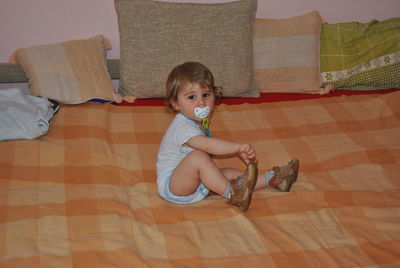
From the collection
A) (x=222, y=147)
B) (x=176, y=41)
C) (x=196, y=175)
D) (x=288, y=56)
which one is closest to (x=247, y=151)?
(x=222, y=147)

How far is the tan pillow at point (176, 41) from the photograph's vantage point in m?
2.39

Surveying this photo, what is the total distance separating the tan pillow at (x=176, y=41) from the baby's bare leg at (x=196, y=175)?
0.81m

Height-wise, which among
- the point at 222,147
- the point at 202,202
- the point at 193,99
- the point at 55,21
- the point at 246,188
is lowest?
the point at 202,202

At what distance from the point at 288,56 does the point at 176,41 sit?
59 cm

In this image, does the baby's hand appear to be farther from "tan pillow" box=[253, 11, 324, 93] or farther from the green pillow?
the green pillow

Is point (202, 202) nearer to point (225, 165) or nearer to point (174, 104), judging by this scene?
point (225, 165)

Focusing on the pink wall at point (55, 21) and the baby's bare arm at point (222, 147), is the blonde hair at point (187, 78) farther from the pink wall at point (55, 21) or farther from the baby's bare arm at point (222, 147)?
the pink wall at point (55, 21)

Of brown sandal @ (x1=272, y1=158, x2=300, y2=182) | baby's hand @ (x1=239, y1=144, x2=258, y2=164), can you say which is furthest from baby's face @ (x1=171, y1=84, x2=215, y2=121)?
brown sandal @ (x1=272, y1=158, x2=300, y2=182)

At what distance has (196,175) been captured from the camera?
1697mm

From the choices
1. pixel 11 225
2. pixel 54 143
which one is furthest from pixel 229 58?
pixel 11 225

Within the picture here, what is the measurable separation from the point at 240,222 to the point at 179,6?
1.25 metres

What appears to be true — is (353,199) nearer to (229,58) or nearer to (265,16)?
(229,58)

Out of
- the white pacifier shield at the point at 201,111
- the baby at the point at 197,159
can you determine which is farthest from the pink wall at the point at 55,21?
the white pacifier shield at the point at 201,111

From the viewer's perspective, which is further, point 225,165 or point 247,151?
point 225,165
